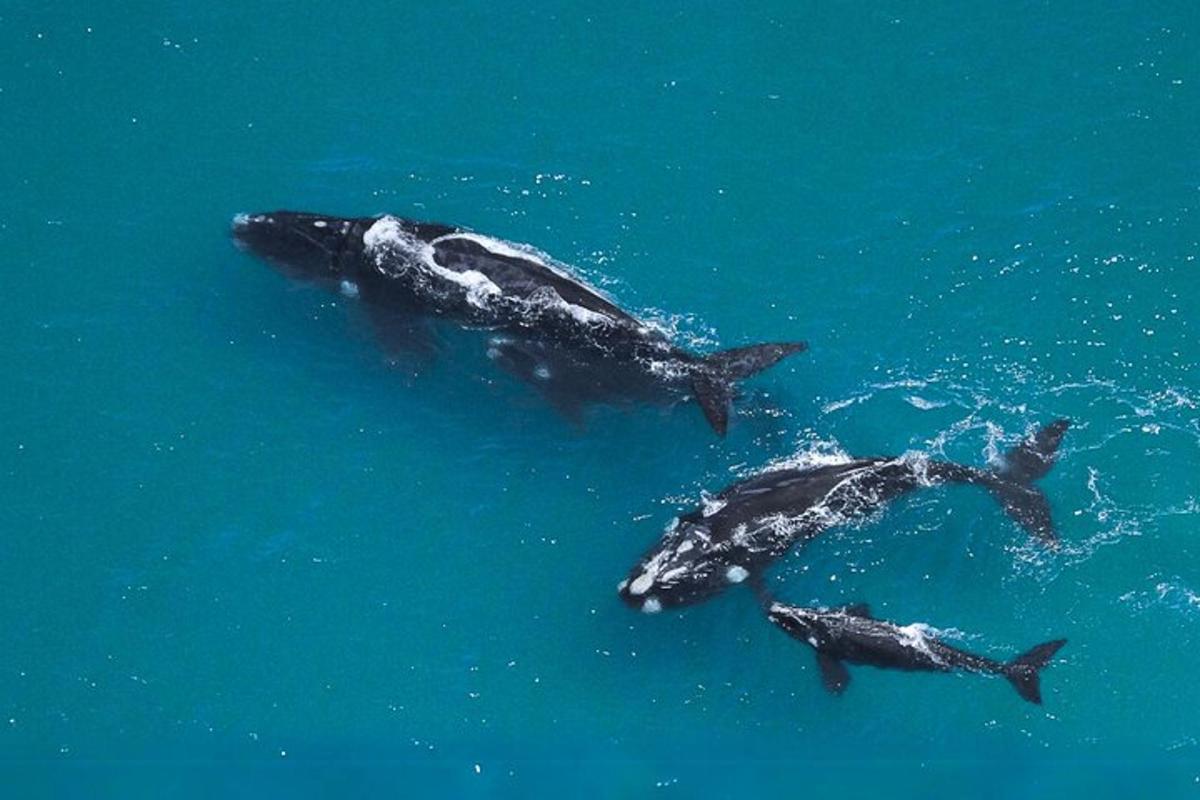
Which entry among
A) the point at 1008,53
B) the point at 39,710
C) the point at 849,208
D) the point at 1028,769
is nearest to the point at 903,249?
the point at 849,208

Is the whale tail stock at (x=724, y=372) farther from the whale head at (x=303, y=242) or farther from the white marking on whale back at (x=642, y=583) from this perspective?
the whale head at (x=303, y=242)

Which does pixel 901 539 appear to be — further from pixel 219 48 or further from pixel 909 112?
pixel 219 48

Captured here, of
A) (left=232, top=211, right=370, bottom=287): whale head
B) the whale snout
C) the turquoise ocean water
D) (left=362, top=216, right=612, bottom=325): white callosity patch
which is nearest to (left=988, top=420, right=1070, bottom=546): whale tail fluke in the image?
the turquoise ocean water

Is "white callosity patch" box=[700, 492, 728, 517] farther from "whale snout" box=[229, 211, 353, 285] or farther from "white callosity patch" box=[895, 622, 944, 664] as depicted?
"whale snout" box=[229, 211, 353, 285]

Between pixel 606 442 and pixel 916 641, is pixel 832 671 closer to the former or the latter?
pixel 916 641

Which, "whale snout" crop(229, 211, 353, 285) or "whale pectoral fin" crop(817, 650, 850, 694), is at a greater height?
"whale snout" crop(229, 211, 353, 285)
